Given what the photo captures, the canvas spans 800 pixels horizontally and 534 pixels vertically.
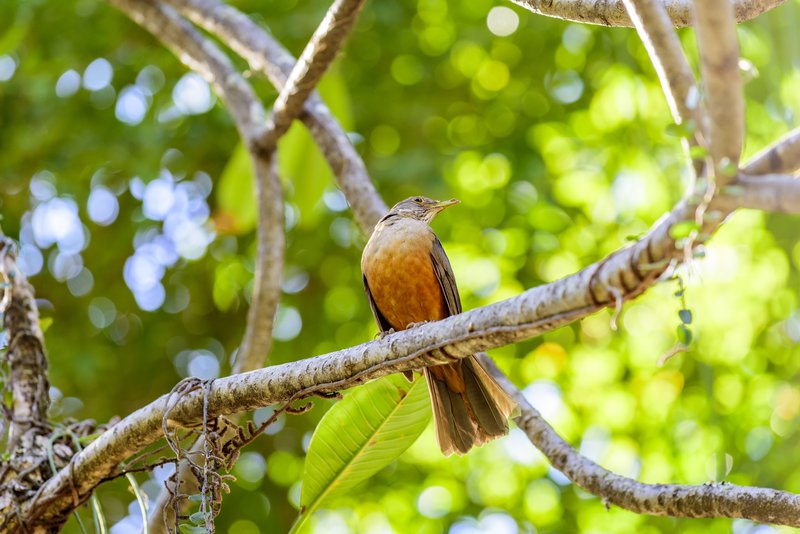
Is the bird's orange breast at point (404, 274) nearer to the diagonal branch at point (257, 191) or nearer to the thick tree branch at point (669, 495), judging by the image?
the thick tree branch at point (669, 495)

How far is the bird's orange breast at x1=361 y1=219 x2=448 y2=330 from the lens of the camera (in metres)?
3.95

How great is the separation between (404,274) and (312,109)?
1.23m

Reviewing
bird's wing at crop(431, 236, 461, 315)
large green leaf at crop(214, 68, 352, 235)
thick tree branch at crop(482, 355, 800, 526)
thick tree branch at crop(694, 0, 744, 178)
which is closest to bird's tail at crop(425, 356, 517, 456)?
thick tree branch at crop(482, 355, 800, 526)

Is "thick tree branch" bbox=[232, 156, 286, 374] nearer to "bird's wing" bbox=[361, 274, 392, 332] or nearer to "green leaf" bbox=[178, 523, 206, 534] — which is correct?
"bird's wing" bbox=[361, 274, 392, 332]

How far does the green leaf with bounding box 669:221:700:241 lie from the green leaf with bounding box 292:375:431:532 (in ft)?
5.59

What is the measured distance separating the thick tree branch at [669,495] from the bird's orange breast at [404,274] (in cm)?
81

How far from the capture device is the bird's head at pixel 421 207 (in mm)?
4539

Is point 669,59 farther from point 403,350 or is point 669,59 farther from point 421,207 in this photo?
point 421,207

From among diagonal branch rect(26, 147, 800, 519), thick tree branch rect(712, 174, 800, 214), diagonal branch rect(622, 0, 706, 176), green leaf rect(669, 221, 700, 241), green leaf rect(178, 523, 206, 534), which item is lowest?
green leaf rect(178, 523, 206, 534)

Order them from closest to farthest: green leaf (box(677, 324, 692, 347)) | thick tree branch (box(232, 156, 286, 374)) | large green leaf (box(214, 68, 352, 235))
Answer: green leaf (box(677, 324, 692, 347)) → thick tree branch (box(232, 156, 286, 374)) → large green leaf (box(214, 68, 352, 235))

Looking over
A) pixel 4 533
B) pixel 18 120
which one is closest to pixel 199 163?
pixel 18 120

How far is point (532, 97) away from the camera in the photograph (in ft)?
21.2

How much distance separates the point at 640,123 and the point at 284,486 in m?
3.65

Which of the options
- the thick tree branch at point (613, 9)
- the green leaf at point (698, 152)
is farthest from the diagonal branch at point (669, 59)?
the thick tree branch at point (613, 9)
